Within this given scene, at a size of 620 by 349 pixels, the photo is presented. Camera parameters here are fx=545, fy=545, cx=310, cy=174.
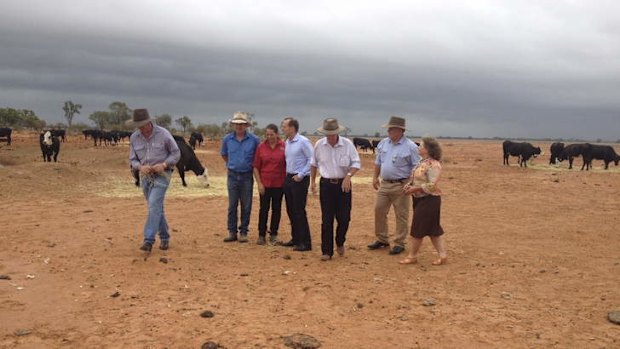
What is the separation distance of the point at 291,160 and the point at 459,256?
283 centimetres

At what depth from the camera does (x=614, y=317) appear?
530 centimetres

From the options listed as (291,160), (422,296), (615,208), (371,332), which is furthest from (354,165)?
(615,208)

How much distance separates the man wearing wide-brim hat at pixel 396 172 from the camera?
770 cm

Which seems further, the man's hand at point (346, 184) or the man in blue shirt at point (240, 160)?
the man in blue shirt at point (240, 160)

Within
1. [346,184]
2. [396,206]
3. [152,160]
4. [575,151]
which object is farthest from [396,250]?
[575,151]

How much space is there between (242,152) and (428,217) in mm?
2956

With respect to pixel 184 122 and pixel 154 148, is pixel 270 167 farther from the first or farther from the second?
pixel 184 122

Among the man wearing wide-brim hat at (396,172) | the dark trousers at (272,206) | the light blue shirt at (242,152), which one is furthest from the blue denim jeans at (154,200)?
the man wearing wide-brim hat at (396,172)

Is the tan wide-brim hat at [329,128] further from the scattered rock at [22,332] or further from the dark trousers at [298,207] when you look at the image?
the scattered rock at [22,332]

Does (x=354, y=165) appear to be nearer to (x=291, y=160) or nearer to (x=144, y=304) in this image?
(x=291, y=160)

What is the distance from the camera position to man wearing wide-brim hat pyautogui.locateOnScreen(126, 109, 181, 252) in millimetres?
7371

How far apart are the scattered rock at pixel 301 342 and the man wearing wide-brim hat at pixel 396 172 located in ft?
11.4

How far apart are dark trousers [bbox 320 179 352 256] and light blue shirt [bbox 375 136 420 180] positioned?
812 millimetres

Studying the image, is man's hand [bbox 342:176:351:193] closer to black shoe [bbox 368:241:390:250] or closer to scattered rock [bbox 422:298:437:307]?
black shoe [bbox 368:241:390:250]
